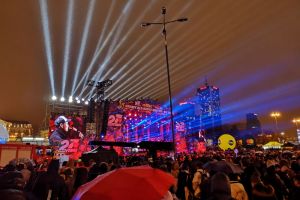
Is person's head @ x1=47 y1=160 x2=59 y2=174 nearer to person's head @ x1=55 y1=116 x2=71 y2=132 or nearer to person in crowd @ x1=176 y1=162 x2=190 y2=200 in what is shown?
person in crowd @ x1=176 y1=162 x2=190 y2=200

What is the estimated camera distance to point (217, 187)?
3.81 m

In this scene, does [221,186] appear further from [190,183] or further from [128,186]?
[190,183]

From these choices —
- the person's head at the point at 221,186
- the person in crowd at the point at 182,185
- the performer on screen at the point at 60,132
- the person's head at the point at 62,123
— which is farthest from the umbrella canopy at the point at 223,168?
the person's head at the point at 62,123

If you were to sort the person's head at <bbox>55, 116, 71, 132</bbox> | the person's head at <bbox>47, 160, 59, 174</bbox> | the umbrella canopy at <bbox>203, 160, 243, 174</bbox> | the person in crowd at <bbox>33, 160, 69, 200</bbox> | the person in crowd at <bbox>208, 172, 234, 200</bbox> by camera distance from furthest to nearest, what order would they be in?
1. the person's head at <bbox>55, 116, 71, 132</bbox>
2. the umbrella canopy at <bbox>203, 160, 243, 174</bbox>
3. the person's head at <bbox>47, 160, 59, 174</bbox>
4. the person in crowd at <bbox>33, 160, 69, 200</bbox>
5. the person in crowd at <bbox>208, 172, 234, 200</bbox>

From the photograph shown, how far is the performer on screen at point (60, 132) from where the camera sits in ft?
119

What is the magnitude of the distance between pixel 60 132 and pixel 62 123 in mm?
1342

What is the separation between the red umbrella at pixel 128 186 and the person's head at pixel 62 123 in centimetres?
3721

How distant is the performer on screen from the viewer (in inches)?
1424

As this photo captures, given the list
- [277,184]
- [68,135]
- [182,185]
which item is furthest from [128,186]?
[68,135]

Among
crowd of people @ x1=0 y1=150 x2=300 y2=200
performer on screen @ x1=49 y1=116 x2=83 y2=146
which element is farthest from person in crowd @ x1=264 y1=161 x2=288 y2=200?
performer on screen @ x1=49 y1=116 x2=83 y2=146

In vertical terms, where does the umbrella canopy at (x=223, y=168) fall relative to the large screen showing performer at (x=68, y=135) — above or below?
below

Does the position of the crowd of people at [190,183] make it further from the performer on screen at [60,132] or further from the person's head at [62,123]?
the person's head at [62,123]

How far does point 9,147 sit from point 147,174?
17608 mm

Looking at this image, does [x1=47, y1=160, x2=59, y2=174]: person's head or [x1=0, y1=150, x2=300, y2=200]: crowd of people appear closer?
[x1=0, y1=150, x2=300, y2=200]: crowd of people
